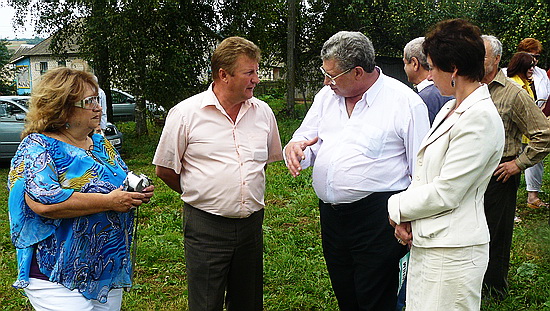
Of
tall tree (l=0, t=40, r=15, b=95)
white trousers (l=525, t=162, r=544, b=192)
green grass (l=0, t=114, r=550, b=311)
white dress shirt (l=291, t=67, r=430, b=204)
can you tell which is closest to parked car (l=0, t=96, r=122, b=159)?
green grass (l=0, t=114, r=550, b=311)

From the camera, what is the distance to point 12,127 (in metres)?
11.6

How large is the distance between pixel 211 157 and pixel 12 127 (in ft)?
32.9

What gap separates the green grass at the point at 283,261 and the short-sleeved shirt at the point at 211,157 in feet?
5.15

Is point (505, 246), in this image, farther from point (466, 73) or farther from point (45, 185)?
point (45, 185)

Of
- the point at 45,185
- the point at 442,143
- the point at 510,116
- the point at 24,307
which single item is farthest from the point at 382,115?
the point at 24,307

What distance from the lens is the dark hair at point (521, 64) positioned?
215 inches

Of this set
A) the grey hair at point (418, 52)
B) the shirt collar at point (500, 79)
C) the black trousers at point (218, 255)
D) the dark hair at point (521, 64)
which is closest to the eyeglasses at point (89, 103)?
the black trousers at point (218, 255)

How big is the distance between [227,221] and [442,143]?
4.31ft

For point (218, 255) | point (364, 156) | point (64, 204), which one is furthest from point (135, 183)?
point (364, 156)

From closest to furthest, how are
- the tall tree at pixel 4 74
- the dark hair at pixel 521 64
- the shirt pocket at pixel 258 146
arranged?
the shirt pocket at pixel 258 146, the dark hair at pixel 521 64, the tall tree at pixel 4 74

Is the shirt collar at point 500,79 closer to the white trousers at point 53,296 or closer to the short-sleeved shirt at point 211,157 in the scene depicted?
the short-sleeved shirt at point 211,157

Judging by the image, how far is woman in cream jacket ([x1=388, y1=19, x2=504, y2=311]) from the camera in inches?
92.0

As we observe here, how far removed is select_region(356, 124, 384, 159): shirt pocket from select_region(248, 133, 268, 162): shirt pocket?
59 cm

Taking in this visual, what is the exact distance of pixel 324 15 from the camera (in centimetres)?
1742
